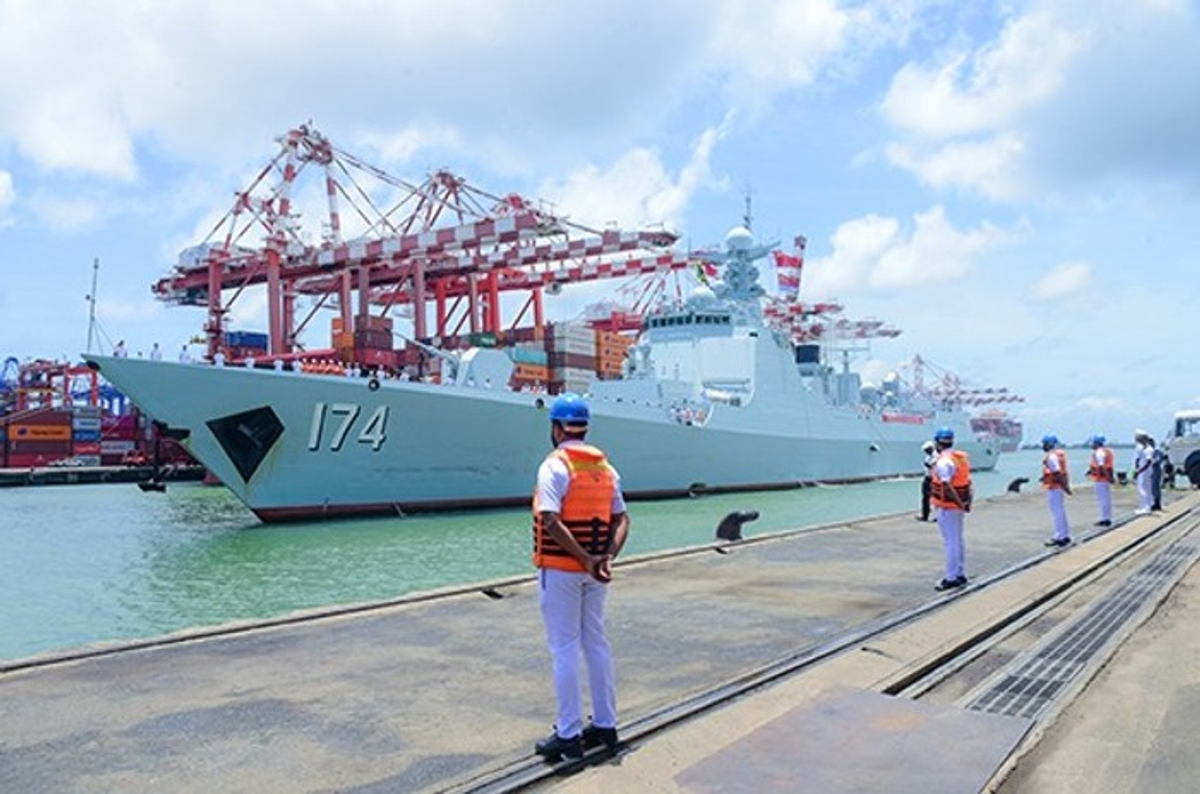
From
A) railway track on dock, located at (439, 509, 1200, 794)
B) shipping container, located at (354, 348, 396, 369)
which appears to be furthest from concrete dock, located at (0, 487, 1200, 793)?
shipping container, located at (354, 348, 396, 369)

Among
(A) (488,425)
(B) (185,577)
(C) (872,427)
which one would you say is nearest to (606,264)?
(C) (872,427)

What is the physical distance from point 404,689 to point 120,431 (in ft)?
209

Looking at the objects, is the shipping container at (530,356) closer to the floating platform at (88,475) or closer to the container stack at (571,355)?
the container stack at (571,355)

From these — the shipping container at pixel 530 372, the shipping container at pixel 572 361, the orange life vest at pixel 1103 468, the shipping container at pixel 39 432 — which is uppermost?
the shipping container at pixel 572 361

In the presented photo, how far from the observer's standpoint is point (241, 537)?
18719 mm

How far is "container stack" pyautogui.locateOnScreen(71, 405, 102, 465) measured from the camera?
59.0 metres

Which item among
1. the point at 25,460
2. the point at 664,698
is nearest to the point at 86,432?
the point at 25,460

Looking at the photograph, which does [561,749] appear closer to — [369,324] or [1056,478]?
[1056,478]

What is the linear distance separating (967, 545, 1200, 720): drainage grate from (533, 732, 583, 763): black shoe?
1.86 meters

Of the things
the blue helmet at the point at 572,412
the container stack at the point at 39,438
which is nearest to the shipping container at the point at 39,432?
the container stack at the point at 39,438

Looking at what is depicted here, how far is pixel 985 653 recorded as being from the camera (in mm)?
5227

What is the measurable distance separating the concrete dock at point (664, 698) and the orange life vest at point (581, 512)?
77 cm

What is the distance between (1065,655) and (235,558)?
13670 mm

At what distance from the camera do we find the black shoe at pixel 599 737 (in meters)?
3.57
